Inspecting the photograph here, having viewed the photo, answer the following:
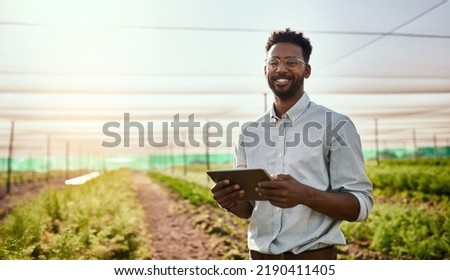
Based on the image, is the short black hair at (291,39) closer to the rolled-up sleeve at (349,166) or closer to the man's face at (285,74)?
the man's face at (285,74)

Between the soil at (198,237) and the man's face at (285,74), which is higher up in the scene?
the man's face at (285,74)

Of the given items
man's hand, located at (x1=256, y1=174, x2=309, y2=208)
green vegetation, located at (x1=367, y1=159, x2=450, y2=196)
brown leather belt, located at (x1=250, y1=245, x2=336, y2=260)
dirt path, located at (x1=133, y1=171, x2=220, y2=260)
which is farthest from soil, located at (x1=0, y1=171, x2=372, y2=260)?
green vegetation, located at (x1=367, y1=159, x2=450, y2=196)

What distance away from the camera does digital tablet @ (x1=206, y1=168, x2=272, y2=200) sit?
1654 millimetres

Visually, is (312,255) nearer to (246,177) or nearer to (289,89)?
(246,177)

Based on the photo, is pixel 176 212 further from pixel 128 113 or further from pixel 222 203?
pixel 222 203

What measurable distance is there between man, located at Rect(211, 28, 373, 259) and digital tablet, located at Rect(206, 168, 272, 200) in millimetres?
24

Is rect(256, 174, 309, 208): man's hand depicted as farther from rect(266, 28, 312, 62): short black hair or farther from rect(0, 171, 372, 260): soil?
rect(0, 171, 372, 260): soil

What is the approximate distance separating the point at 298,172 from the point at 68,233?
2600mm

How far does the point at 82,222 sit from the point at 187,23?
2393mm

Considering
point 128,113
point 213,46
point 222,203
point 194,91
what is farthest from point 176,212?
point 222,203

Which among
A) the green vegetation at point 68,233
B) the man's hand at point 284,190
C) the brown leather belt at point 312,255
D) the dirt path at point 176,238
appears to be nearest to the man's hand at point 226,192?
the man's hand at point 284,190

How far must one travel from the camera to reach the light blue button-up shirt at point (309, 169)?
1726mm

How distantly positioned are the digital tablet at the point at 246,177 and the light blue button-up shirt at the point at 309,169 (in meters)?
0.14

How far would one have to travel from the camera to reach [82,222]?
187 inches
